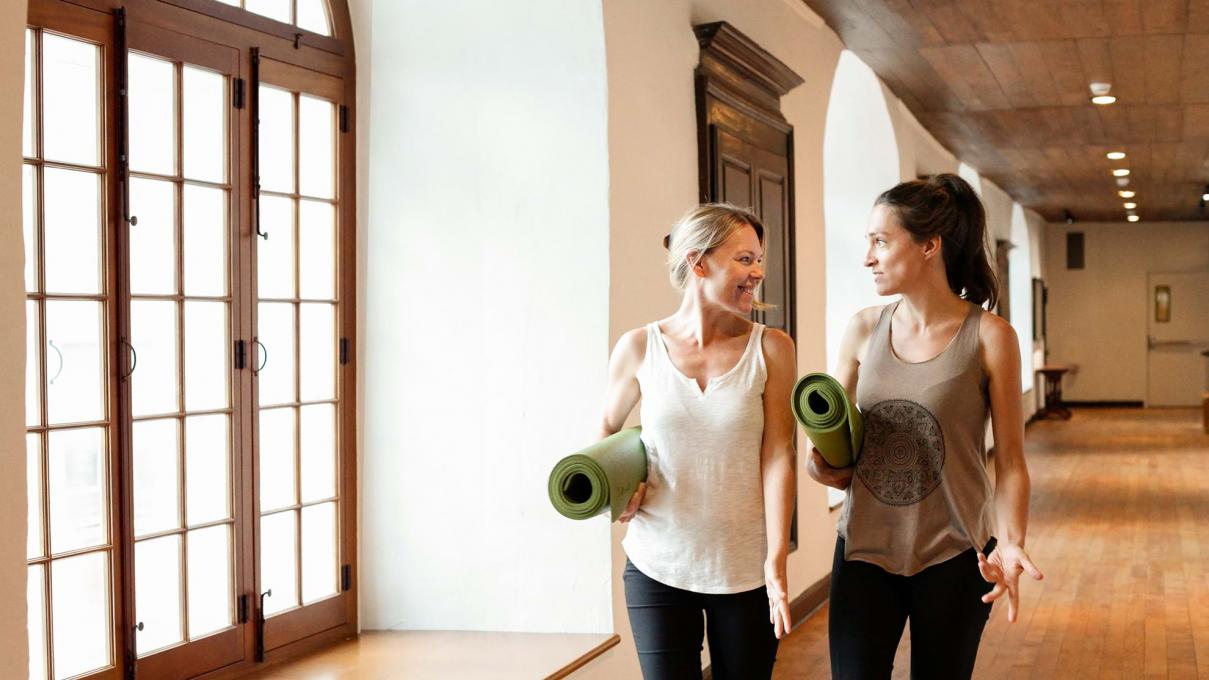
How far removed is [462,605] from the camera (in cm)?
443

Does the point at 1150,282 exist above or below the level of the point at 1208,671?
above

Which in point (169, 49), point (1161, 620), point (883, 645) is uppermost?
point (169, 49)

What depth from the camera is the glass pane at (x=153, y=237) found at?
135 inches

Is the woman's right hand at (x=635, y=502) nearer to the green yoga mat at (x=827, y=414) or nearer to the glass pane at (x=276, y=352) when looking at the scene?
the green yoga mat at (x=827, y=414)

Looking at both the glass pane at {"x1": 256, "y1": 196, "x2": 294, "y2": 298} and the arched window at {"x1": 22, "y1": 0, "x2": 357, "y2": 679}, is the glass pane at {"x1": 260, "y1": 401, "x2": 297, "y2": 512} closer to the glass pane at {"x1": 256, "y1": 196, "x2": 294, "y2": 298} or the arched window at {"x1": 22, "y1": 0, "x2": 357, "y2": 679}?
the arched window at {"x1": 22, "y1": 0, "x2": 357, "y2": 679}

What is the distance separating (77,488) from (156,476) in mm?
319

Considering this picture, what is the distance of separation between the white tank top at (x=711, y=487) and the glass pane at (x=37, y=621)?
4.74 feet

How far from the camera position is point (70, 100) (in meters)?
3.18

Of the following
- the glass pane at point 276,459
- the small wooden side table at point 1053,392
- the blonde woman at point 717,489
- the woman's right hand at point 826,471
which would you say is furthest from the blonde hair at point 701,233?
the small wooden side table at point 1053,392

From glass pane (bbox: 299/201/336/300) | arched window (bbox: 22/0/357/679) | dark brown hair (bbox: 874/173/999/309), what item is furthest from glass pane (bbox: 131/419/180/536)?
dark brown hair (bbox: 874/173/999/309)

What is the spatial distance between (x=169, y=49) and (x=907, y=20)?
14.4 feet

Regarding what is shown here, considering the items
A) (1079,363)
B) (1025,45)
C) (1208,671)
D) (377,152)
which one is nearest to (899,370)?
(377,152)

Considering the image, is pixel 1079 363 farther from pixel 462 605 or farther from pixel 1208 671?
pixel 462 605

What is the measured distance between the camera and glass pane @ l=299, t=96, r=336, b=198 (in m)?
4.13
